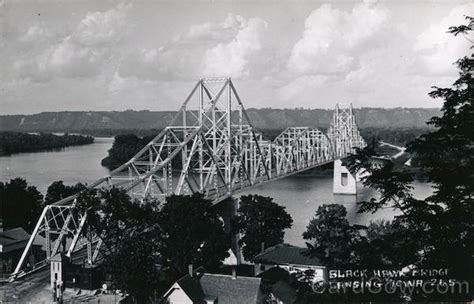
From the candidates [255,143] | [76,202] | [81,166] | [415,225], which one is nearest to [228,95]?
[255,143]

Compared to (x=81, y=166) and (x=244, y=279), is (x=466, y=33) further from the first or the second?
(x=81, y=166)

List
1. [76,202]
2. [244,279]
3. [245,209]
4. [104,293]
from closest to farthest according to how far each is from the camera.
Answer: [244,279] → [104,293] → [76,202] → [245,209]

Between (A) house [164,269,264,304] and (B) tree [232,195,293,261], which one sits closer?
(A) house [164,269,264,304]

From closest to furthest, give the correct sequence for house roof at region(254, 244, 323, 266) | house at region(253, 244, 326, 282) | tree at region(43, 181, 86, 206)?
house at region(253, 244, 326, 282), house roof at region(254, 244, 323, 266), tree at region(43, 181, 86, 206)

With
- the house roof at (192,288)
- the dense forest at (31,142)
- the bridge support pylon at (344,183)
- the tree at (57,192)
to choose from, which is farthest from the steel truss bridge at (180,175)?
the dense forest at (31,142)

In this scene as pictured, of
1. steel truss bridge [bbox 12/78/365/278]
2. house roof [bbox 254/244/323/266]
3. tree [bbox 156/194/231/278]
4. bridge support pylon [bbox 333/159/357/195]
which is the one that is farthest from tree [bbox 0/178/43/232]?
bridge support pylon [bbox 333/159/357/195]

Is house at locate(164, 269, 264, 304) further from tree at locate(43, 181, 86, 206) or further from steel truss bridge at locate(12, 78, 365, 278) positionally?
tree at locate(43, 181, 86, 206)

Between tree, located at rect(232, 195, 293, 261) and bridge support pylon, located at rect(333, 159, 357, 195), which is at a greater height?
tree, located at rect(232, 195, 293, 261)

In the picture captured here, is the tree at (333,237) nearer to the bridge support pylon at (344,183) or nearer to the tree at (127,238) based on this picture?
the tree at (127,238)
